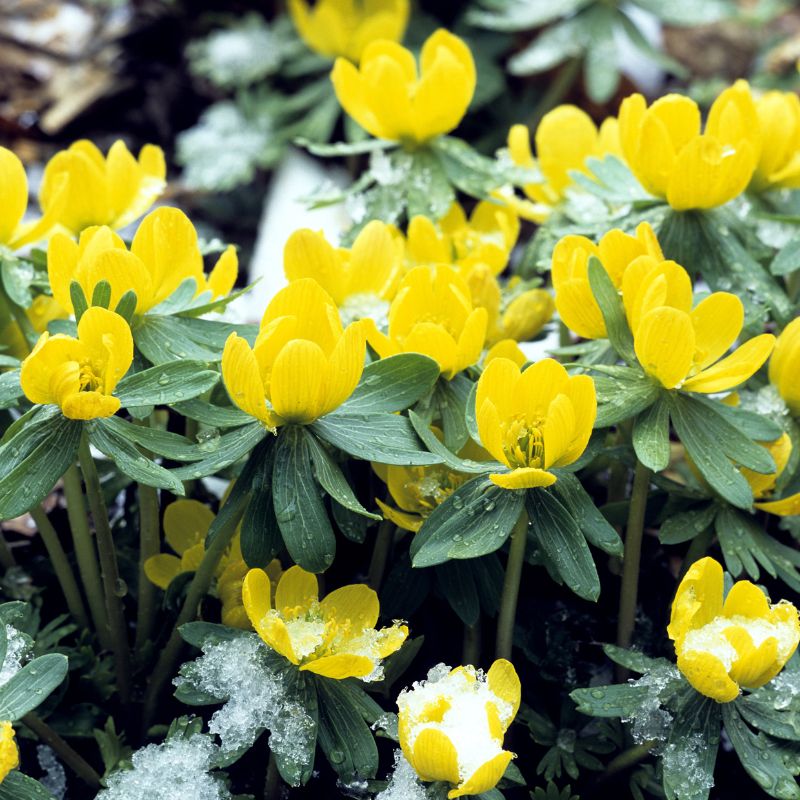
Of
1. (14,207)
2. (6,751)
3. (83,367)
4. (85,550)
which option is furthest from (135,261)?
(6,751)

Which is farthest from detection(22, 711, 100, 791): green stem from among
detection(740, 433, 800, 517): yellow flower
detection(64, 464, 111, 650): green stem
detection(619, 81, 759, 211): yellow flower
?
detection(619, 81, 759, 211): yellow flower

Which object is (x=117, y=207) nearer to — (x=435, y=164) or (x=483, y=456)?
(x=435, y=164)

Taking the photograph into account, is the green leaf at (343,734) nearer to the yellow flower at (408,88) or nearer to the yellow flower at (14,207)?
the yellow flower at (14,207)

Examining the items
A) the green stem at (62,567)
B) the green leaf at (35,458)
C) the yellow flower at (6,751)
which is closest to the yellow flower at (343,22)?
the green stem at (62,567)

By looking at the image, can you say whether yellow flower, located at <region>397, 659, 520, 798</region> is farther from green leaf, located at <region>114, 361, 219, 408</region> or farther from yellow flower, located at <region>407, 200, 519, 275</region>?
yellow flower, located at <region>407, 200, 519, 275</region>

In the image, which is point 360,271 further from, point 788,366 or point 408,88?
point 788,366

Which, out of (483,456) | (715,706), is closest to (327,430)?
(483,456)
